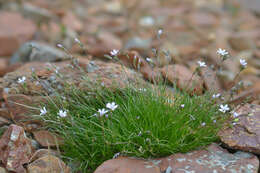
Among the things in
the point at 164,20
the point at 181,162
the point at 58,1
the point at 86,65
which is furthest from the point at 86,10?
the point at 181,162

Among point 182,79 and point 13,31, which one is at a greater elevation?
point 182,79

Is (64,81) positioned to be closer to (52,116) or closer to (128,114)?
(52,116)

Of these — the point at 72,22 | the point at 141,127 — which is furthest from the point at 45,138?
the point at 72,22

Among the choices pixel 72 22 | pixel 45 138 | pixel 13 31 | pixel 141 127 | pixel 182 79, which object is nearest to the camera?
pixel 141 127

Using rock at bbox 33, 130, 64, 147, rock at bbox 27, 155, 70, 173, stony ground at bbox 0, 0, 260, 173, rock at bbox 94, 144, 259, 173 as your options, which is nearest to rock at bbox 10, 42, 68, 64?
stony ground at bbox 0, 0, 260, 173

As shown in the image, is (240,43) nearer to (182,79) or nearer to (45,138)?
(182,79)

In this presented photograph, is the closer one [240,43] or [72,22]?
[240,43]
